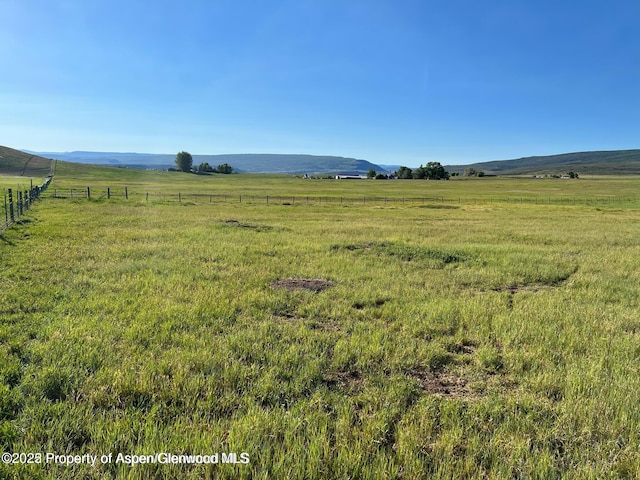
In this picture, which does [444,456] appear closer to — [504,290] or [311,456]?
[311,456]

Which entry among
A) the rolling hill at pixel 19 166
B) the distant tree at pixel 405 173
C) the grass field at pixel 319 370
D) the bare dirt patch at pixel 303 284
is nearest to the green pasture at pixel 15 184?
the bare dirt patch at pixel 303 284

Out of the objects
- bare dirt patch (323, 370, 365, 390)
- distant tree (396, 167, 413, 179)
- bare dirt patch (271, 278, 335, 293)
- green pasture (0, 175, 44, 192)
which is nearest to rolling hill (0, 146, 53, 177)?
green pasture (0, 175, 44, 192)

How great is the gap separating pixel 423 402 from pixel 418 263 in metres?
8.36

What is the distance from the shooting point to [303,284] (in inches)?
375

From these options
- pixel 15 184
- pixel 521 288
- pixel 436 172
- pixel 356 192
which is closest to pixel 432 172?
pixel 436 172

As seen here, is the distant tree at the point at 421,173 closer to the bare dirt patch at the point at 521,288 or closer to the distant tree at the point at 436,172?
the distant tree at the point at 436,172

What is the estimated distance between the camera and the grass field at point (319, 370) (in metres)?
3.48

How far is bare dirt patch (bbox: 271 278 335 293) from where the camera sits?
9.15m

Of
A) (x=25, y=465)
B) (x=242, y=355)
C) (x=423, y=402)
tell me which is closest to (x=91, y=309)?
(x=242, y=355)

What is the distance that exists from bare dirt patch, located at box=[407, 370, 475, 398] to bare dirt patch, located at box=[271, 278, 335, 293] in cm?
414

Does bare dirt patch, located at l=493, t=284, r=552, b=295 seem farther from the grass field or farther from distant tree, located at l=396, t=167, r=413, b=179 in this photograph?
distant tree, located at l=396, t=167, r=413, b=179

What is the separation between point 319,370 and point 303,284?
4578mm

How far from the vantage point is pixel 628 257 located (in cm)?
1386

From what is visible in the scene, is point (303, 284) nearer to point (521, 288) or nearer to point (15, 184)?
point (521, 288)
